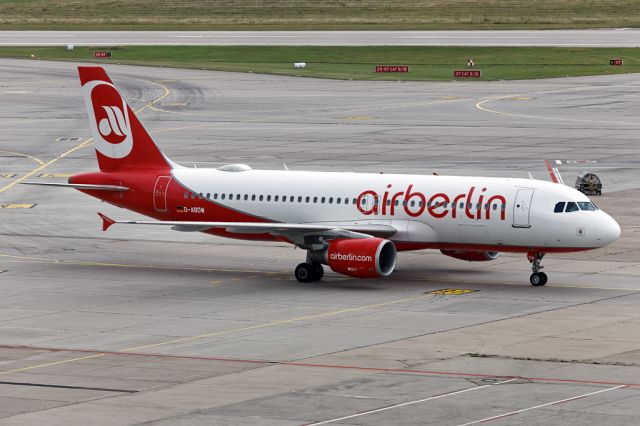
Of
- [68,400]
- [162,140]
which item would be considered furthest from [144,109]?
[68,400]

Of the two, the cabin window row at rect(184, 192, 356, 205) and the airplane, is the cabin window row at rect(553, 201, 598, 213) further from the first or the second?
the cabin window row at rect(184, 192, 356, 205)

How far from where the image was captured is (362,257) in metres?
51.1

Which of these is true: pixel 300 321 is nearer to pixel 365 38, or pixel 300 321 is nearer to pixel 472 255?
pixel 472 255

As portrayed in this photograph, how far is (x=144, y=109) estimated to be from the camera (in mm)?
121062

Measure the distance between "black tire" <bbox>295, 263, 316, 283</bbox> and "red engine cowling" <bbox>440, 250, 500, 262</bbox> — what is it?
5.30 meters

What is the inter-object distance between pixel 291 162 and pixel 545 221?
3877 centimetres

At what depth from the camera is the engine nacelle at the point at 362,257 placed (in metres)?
51.1

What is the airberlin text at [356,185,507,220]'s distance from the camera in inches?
2039

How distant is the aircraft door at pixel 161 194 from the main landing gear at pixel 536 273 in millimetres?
15303

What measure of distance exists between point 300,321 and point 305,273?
760 cm

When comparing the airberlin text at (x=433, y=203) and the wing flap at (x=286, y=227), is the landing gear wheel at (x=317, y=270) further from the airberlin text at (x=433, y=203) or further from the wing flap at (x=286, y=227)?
the airberlin text at (x=433, y=203)

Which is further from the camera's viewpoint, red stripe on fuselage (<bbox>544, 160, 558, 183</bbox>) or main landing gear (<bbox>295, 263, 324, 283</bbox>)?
red stripe on fuselage (<bbox>544, 160, 558, 183</bbox>)

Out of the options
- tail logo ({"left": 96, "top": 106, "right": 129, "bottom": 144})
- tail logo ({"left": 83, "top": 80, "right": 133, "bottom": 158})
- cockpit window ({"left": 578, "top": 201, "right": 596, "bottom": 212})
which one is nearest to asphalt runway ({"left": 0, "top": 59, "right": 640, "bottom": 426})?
cockpit window ({"left": 578, "top": 201, "right": 596, "bottom": 212})

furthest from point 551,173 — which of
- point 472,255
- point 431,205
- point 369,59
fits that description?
point 369,59
